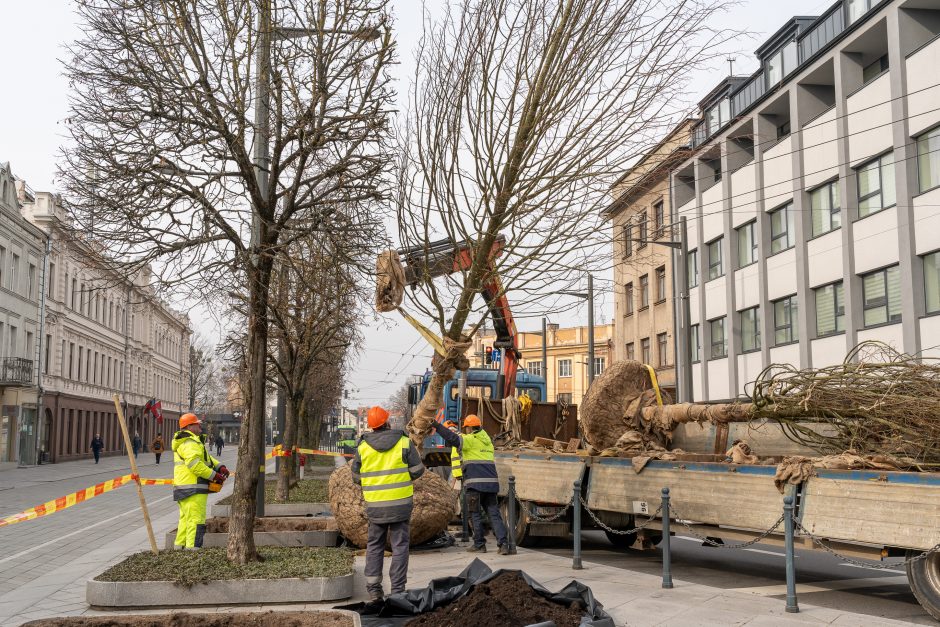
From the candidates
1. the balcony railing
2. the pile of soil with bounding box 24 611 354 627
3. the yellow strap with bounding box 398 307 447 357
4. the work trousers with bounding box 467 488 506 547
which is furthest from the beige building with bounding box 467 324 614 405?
the pile of soil with bounding box 24 611 354 627

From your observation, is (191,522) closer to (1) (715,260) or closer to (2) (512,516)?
(2) (512,516)

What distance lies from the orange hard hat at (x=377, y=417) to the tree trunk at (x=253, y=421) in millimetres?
1556

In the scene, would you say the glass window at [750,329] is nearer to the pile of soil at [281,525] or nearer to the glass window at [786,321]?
the glass window at [786,321]

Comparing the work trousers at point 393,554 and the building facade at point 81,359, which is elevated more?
the building facade at point 81,359

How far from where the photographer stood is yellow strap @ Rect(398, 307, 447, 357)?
36.0 ft

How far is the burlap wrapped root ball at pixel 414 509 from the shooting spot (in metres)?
11.7

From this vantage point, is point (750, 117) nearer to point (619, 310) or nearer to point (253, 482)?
point (619, 310)

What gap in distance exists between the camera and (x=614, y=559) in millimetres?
12203

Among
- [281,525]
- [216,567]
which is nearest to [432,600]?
[216,567]

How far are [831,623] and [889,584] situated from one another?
299 cm

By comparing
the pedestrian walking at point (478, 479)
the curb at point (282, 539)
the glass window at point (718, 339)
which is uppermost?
the glass window at point (718, 339)

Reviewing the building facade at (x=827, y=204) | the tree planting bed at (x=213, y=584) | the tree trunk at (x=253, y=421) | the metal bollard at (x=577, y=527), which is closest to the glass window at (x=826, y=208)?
the building facade at (x=827, y=204)

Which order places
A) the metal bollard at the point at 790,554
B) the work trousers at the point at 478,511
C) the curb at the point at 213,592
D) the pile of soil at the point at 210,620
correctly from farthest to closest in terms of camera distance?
the work trousers at the point at 478,511, the metal bollard at the point at 790,554, the curb at the point at 213,592, the pile of soil at the point at 210,620

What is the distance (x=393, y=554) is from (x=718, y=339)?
2694cm
